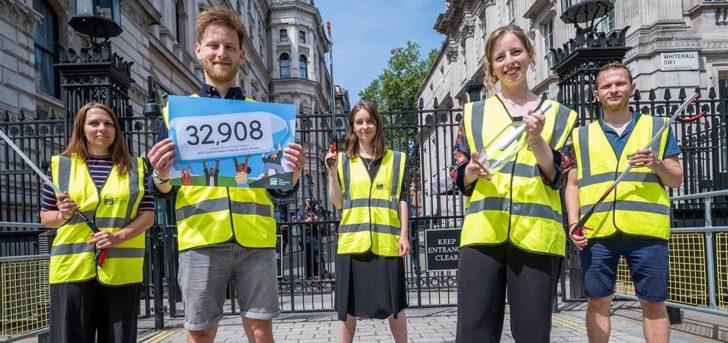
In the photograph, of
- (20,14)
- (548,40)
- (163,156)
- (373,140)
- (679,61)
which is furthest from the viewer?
(548,40)

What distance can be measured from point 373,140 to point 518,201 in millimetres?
2262

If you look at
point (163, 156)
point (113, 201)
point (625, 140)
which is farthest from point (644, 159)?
point (113, 201)

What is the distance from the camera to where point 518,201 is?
2582mm

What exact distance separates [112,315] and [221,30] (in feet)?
6.47

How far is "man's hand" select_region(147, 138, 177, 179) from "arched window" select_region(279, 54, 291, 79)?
59.1m

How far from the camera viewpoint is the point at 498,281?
2613 millimetres

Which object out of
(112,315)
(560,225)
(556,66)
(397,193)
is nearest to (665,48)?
(556,66)

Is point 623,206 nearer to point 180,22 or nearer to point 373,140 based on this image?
point 373,140

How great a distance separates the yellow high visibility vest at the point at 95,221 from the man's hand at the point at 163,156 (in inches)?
43.7

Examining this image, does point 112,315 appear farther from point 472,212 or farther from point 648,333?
point 648,333

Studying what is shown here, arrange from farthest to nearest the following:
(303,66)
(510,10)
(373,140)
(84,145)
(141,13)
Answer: (303,66)
(510,10)
(141,13)
(373,140)
(84,145)

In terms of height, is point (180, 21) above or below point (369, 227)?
above

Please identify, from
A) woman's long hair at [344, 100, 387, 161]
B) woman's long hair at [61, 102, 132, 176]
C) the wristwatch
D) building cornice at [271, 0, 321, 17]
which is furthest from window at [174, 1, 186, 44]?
building cornice at [271, 0, 321, 17]

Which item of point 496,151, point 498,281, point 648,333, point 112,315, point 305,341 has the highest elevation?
point 496,151
